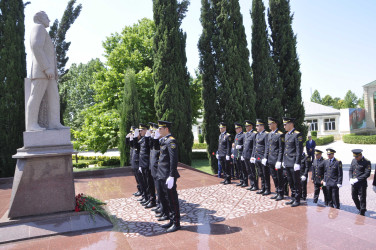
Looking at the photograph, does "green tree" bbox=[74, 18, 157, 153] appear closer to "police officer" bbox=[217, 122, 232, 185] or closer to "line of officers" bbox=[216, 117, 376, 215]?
"police officer" bbox=[217, 122, 232, 185]

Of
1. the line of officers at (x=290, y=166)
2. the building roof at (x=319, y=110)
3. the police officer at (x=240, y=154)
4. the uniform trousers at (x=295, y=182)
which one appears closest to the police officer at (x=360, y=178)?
the line of officers at (x=290, y=166)

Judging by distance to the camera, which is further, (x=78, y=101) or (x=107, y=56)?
(x=78, y=101)

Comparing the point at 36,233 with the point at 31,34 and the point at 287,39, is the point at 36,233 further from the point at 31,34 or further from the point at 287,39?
the point at 287,39

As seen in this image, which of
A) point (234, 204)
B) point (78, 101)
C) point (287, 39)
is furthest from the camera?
point (78, 101)

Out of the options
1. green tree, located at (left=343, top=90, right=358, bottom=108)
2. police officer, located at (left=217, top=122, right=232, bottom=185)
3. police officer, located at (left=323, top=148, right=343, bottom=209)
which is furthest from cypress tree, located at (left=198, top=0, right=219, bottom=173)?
green tree, located at (left=343, top=90, right=358, bottom=108)

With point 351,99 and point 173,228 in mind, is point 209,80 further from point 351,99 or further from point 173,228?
point 351,99

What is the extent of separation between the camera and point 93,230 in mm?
4496

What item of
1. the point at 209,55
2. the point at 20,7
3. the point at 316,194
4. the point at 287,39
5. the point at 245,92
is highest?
the point at 20,7

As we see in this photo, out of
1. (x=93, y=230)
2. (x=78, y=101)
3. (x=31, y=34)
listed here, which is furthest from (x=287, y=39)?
(x=78, y=101)

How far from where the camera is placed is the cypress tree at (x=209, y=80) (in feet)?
37.3

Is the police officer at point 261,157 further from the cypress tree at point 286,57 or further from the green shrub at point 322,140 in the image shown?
the green shrub at point 322,140

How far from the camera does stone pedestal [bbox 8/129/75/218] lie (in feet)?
14.8

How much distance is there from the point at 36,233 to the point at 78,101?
38666mm

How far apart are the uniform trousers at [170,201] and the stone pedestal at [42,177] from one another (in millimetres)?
1729
